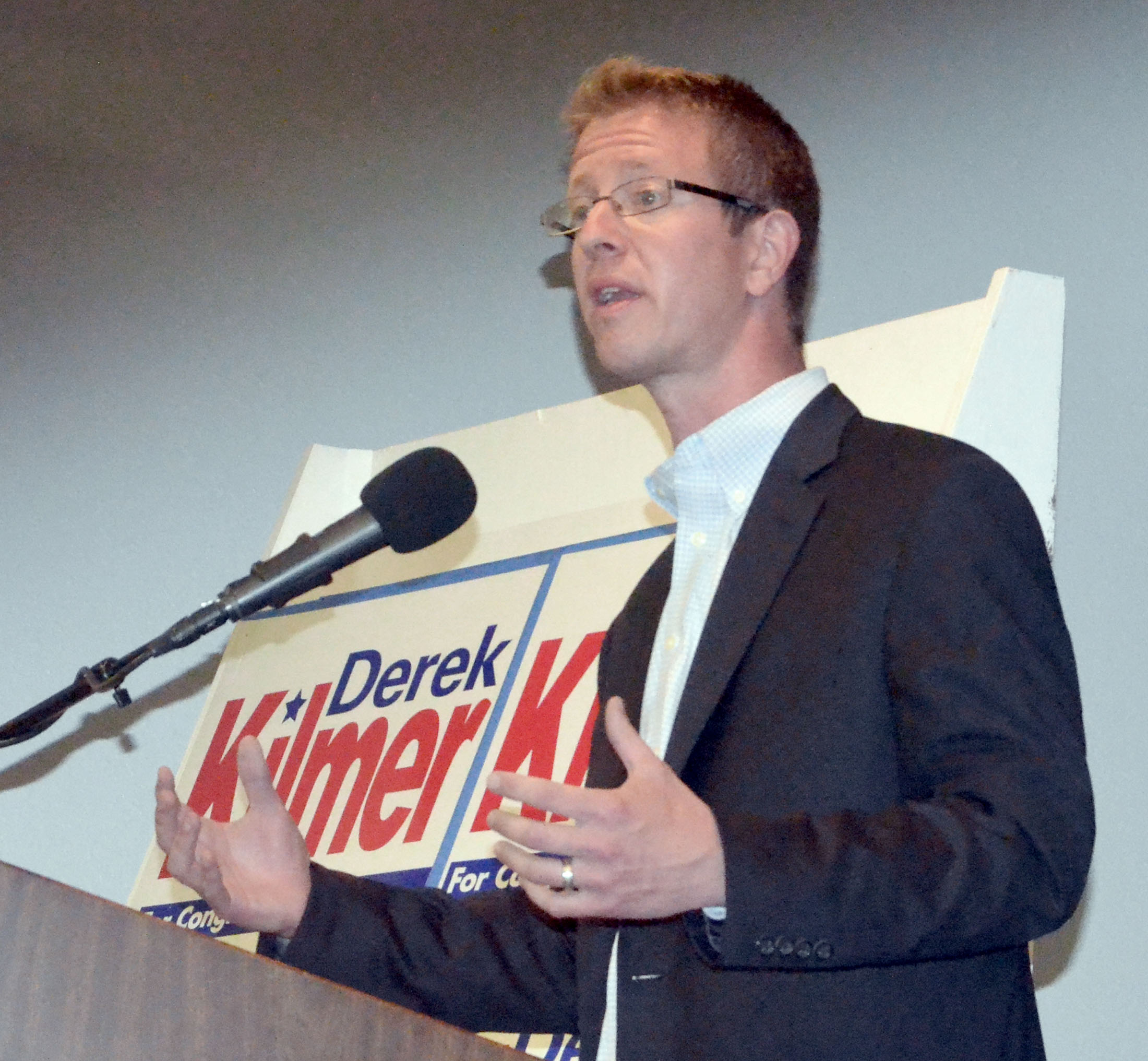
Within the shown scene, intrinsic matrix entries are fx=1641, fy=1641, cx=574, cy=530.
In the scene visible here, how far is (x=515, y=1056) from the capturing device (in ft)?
3.20

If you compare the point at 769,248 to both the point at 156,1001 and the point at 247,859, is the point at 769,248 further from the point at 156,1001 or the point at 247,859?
the point at 156,1001

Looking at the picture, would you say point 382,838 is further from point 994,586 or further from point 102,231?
point 102,231

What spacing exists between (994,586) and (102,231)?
2.64 m

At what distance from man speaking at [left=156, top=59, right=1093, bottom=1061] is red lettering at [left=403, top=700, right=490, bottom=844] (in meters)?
0.66

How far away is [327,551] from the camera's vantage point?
1.62 meters

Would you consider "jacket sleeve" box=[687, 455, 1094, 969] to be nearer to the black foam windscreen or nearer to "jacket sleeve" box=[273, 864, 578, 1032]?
"jacket sleeve" box=[273, 864, 578, 1032]

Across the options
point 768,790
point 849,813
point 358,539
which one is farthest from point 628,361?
point 849,813

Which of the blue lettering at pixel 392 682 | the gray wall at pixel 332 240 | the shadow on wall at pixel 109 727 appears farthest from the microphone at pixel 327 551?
the shadow on wall at pixel 109 727

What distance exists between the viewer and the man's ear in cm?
187

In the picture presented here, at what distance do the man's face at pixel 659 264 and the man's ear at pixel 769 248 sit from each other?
0.05 feet

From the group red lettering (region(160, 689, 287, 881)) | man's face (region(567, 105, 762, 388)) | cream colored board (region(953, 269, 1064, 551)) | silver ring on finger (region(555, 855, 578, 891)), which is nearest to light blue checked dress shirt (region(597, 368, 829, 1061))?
man's face (region(567, 105, 762, 388))

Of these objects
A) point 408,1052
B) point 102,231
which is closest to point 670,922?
point 408,1052

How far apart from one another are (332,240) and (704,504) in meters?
1.82

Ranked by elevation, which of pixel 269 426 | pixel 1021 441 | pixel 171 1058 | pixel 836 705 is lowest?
pixel 171 1058
